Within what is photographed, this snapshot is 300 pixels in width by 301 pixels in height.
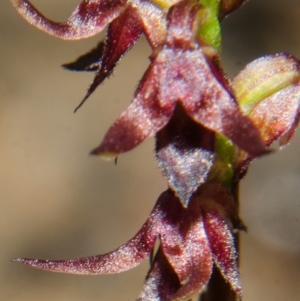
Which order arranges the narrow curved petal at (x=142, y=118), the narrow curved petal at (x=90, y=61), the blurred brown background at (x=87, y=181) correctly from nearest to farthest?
1. the narrow curved petal at (x=142, y=118)
2. the narrow curved petal at (x=90, y=61)
3. the blurred brown background at (x=87, y=181)

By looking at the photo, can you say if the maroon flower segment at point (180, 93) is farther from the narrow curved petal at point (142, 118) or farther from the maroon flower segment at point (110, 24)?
the maroon flower segment at point (110, 24)

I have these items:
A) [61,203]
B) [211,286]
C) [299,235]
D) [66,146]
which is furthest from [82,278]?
[211,286]

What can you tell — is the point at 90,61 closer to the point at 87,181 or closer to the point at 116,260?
the point at 116,260

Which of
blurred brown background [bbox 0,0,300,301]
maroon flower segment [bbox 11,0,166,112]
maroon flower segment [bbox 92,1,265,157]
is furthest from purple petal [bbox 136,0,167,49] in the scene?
blurred brown background [bbox 0,0,300,301]

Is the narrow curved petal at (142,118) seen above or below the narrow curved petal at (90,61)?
below

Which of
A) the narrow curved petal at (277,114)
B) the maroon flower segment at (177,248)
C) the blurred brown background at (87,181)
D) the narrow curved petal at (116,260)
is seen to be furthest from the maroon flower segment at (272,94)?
the blurred brown background at (87,181)

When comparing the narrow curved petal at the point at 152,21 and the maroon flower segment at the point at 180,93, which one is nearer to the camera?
the maroon flower segment at the point at 180,93

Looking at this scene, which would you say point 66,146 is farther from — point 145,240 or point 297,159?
point 145,240
